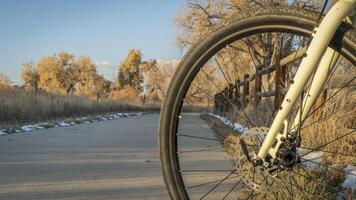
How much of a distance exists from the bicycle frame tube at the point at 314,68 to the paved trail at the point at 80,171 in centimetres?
171

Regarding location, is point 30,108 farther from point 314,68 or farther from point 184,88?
point 314,68

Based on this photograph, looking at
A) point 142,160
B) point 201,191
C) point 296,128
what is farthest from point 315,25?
point 142,160

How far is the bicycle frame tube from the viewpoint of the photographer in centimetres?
199

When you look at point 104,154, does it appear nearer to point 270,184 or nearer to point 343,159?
point 343,159

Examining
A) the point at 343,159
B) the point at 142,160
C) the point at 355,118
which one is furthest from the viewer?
the point at 142,160

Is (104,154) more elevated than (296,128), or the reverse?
(296,128)

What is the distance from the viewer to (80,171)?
15.7 ft

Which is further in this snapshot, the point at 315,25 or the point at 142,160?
the point at 142,160

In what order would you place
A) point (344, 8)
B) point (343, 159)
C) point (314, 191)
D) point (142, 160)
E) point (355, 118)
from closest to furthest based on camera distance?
point (344, 8), point (314, 191), point (343, 159), point (355, 118), point (142, 160)

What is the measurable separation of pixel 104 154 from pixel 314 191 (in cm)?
380

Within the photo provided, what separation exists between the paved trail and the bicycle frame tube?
5.60 feet

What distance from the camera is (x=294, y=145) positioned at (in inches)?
84.5

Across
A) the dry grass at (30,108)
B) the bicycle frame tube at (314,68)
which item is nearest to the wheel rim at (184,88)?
the bicycle frame tube at (314,68)

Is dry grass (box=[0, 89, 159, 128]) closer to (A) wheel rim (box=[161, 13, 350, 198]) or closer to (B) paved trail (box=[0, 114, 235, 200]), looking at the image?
(B) paved trail (box=[0, 114, 235, 200])
